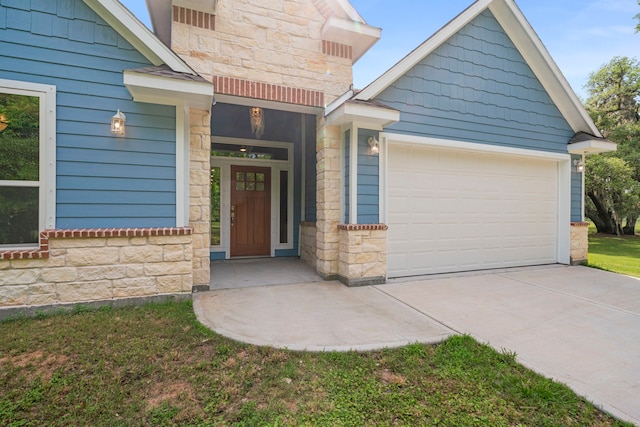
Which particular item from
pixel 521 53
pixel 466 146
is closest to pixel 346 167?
pixel 466 146

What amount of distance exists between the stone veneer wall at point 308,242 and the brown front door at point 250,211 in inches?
33.3

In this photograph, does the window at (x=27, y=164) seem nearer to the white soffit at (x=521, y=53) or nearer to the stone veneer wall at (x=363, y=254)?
the stone veneer wall at (x=363, y=254)

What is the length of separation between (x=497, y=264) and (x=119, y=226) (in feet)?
23.1

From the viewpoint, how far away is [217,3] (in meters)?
4.54

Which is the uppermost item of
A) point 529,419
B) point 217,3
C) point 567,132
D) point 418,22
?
point 418,22

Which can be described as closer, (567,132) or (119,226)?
(119,226)

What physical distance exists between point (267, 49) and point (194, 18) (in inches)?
44.1

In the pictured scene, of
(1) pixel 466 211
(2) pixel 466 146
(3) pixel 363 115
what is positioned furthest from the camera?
(1) pixel 466 211

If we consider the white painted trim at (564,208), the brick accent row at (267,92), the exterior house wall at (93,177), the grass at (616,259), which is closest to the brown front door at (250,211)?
the brick accent row at (267,92)

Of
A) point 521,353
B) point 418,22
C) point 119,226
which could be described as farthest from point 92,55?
point 418,22

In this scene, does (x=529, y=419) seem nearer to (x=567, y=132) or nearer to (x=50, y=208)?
(x=50, y=208)

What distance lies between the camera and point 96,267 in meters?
3.77

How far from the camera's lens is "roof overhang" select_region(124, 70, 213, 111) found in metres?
3.62

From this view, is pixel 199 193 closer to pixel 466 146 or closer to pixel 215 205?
pixel 215 205
